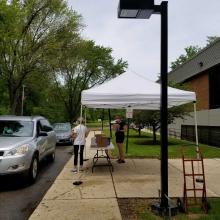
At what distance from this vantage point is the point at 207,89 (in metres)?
29.0

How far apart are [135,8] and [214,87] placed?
851 inches

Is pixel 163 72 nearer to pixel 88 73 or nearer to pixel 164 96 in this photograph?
pixel 164 96

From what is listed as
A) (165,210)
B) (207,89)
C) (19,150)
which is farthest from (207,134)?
(165,210)

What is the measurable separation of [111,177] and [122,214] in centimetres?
400

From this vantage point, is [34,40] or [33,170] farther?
[34,40]

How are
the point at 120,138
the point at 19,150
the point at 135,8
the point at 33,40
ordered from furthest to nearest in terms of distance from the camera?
the point at 33,40 → the point at 120,138 → the point at 19,150 → the point at 135,8

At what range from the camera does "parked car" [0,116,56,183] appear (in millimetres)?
9781

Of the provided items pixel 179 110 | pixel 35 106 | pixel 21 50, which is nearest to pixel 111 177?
pixel 179 110

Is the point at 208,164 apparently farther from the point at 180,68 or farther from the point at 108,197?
the point at 180,68

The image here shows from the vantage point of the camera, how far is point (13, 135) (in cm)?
1141

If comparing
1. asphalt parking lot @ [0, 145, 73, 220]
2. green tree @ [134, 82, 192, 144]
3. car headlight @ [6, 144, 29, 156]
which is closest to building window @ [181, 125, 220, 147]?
green tree @ [134, 82, 192, 144]

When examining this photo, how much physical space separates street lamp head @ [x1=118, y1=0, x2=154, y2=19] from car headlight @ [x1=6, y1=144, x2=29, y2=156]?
4.37 meters

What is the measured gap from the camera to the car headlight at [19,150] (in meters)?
9.86

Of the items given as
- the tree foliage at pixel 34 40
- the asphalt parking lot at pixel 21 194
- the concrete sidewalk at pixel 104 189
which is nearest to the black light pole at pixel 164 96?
the concrete sidewalk at pixel 104 189
